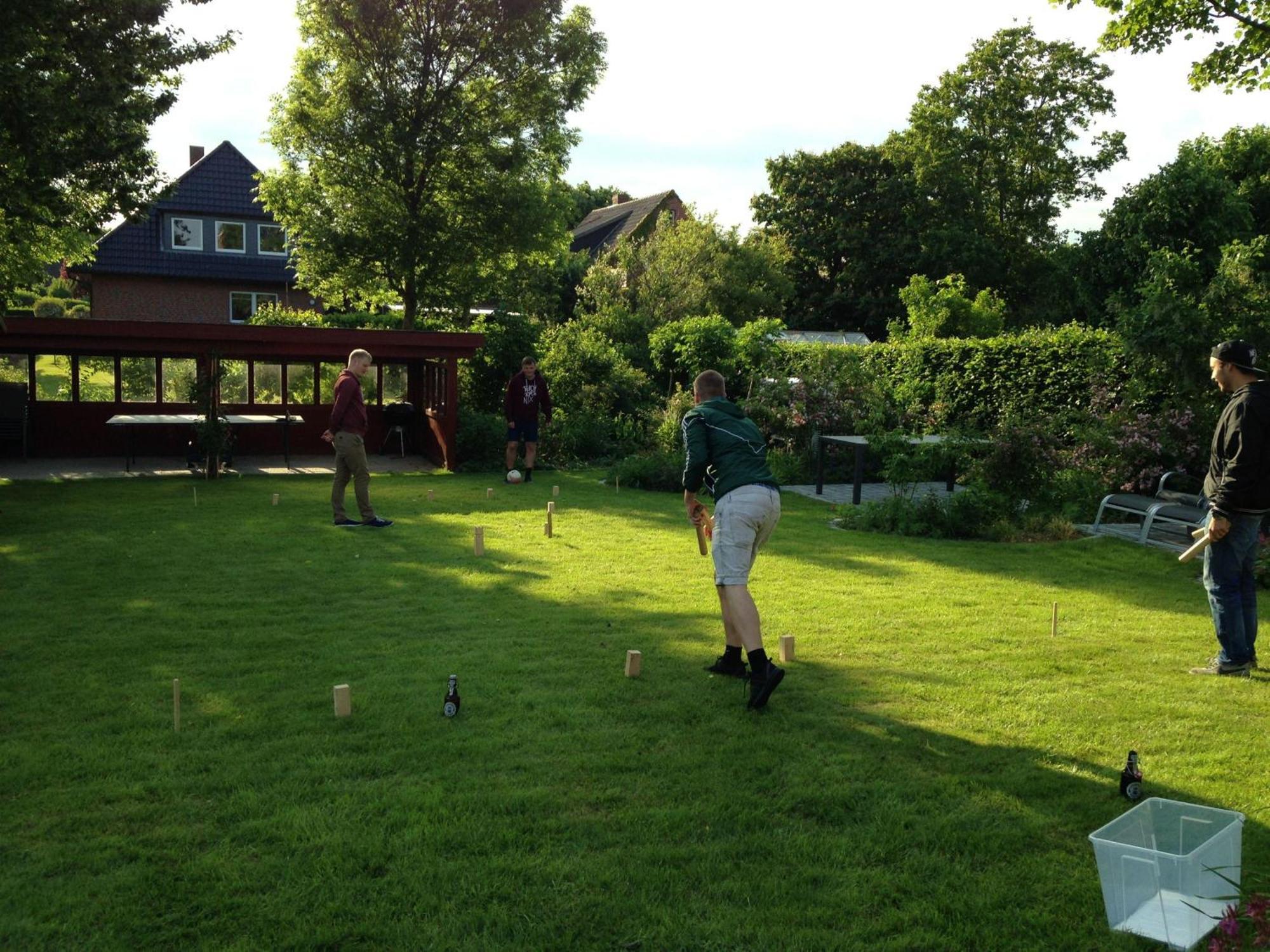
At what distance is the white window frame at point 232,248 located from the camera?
4100cm

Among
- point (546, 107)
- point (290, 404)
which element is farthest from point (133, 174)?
point (546, 107)

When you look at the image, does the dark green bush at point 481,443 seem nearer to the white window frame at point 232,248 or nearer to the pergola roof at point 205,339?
the pergola roof at point 205,339

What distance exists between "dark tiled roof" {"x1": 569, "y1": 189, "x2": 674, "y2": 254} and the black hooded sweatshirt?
40.7 m

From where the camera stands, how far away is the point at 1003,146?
4519 cm

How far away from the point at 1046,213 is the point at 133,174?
4152 cm

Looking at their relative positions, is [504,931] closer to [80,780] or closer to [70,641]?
[80,780]

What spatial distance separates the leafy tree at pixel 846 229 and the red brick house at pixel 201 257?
22421 millimetres

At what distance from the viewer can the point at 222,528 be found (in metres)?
12.1

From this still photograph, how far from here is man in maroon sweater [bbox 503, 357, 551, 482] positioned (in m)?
16.7

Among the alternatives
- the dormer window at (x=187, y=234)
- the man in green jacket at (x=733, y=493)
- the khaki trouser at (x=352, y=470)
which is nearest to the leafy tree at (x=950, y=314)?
the khaki trouser at (x=352, y=470)

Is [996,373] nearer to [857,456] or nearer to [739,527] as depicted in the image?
[857,456]

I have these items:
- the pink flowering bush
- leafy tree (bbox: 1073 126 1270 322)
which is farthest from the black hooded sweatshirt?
leafy tree (bbox: 1073 126 1270 322)

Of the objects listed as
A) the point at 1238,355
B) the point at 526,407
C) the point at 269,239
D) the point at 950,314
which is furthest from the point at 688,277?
the point at 1238,355

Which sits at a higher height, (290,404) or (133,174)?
(133,174)
